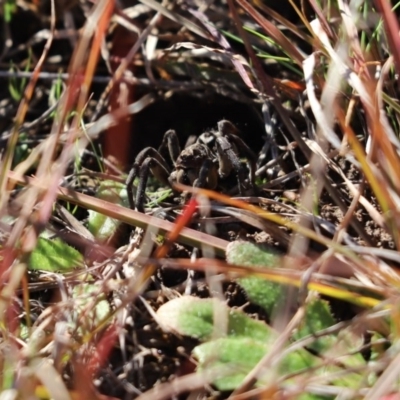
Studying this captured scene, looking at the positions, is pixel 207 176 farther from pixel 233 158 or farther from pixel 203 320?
pixel 203 320

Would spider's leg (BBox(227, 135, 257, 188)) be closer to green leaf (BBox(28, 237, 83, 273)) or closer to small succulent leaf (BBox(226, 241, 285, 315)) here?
small succulent leaf (BBox(226, 241, 285, 315))

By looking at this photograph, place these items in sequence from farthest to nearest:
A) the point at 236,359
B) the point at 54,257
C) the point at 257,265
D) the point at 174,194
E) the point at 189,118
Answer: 1. the point at 189,118
2. the point at 174,194
3. the point at 54,257
4. the point at 257,265
5. the point at 236,359

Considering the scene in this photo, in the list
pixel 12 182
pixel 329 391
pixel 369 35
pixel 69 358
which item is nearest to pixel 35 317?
pixel 69 358

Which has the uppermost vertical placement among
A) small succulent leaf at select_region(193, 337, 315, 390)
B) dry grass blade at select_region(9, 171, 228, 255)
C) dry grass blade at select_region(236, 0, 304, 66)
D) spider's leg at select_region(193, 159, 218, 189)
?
dry grass blade at select_region(236, 0, 304, 66)

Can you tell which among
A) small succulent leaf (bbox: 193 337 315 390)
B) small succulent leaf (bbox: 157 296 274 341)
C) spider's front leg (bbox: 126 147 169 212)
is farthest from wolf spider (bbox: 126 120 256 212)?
small succulent leaf (bbox: 193 337 315 390)

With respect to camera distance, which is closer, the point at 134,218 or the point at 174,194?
the point at 134,218

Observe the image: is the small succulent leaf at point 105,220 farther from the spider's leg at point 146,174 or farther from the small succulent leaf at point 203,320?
the small succulent leaf at point 203,320

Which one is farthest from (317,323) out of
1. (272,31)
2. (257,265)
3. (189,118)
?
(189,118)
